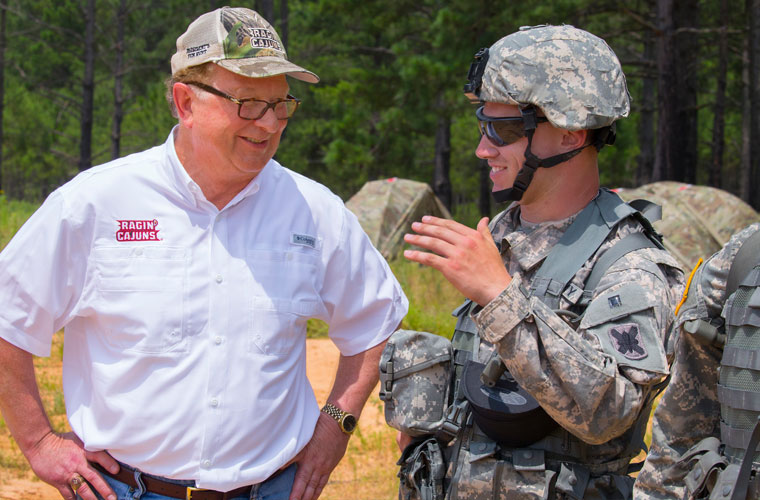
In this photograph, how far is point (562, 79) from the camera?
247 cm

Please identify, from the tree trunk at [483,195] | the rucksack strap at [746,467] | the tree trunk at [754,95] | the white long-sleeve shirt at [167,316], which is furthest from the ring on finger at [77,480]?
the tree trunk at [483,195]

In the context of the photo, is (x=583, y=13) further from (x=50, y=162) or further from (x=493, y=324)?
(x=50, y=162)

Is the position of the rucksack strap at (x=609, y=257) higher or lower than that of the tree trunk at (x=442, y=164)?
higher

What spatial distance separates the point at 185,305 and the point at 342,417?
713mm

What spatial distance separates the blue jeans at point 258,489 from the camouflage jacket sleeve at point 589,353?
925mm

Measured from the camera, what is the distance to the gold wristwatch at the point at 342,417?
2.81 meters

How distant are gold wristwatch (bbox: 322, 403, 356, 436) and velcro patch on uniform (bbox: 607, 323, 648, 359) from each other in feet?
3.41

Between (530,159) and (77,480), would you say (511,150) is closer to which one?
(530,159)

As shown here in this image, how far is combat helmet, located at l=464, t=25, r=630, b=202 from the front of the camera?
2.44 meters

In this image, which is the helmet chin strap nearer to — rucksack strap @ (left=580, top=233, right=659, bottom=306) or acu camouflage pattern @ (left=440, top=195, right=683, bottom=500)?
acu camouflage pattern @ (left=440, top=195, right=683, bottom=500)

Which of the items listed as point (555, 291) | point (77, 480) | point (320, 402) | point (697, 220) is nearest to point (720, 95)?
point (697, 220)

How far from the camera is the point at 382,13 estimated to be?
54.0 ft

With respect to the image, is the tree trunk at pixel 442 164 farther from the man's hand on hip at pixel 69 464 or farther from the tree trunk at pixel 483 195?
the man's hand on hip at pixel 69 464

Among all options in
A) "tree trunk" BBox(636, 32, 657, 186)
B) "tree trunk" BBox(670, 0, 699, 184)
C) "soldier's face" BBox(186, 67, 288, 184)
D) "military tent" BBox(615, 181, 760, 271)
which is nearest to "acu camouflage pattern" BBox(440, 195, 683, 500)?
"soldier's face" BBox(186, 67, 288, 184)
